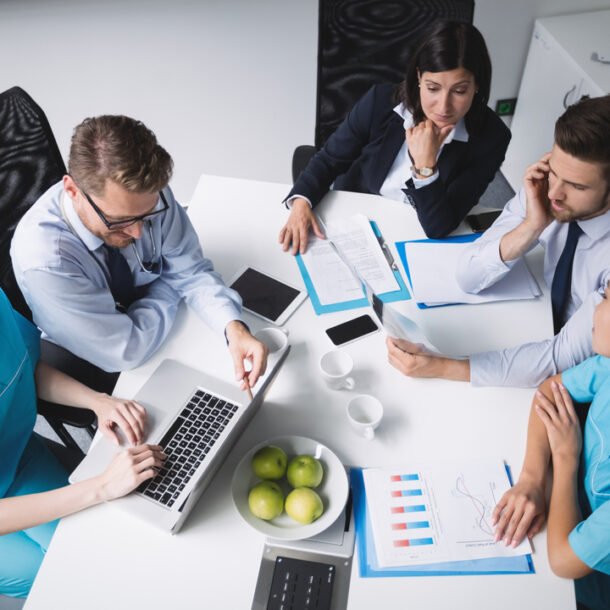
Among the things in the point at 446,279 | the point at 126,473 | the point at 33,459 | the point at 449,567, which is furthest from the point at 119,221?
the point at 449,567

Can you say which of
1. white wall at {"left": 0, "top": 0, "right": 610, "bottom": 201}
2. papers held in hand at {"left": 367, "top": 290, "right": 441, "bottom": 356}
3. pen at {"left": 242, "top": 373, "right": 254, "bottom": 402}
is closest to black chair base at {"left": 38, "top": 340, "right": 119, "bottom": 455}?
pen at {"left": 242, "top": 373, "right": 254, "bottom": 402}

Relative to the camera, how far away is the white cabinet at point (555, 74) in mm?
2449

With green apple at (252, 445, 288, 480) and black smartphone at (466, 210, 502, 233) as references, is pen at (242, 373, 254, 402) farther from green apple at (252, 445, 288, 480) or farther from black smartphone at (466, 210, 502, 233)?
black smartphone at (466, 210, 502, 233)

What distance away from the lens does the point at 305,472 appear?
1188mm

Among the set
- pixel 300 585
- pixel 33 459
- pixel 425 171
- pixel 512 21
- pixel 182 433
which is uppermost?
pixel 512 21

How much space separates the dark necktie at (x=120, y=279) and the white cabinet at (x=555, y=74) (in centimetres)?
194

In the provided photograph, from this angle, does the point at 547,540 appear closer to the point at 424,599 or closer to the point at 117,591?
the point at 424,599

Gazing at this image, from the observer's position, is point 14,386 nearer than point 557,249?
Yes

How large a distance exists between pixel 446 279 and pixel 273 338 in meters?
0.55

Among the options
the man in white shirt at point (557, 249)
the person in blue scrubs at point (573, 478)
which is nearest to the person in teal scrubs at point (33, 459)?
the man in white shirt at point (557, 249)

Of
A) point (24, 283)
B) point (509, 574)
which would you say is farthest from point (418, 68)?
point (509, 574)

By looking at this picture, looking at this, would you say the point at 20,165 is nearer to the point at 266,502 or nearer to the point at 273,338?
the point at 273,338

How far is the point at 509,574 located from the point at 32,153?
153 centimetres

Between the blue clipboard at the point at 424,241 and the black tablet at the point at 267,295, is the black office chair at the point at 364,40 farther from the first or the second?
the black tablet at the point at 267,295
